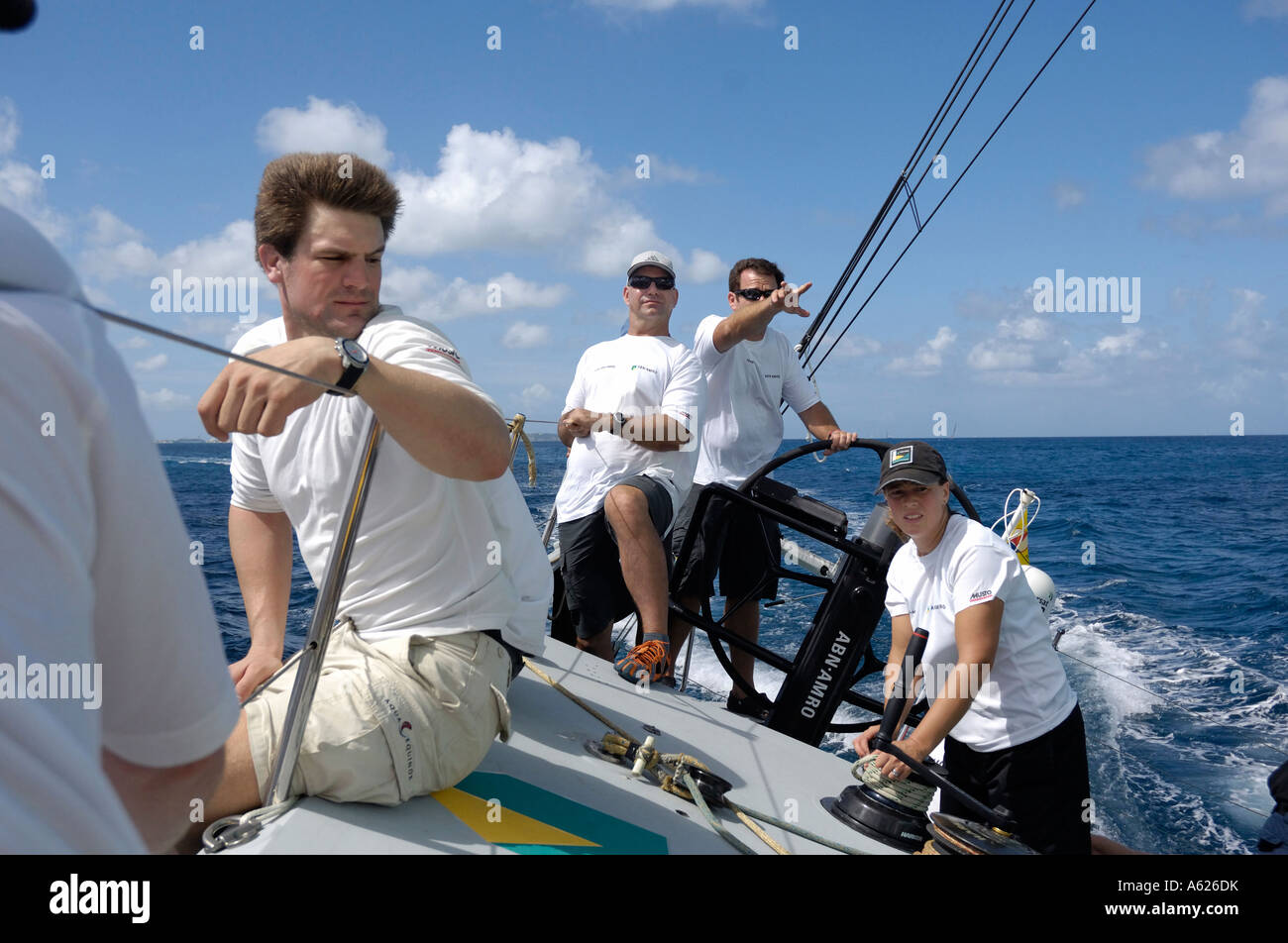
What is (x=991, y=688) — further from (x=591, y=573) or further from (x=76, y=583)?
(x=76, y=583)

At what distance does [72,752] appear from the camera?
0.47m

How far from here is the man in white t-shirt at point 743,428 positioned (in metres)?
4.01

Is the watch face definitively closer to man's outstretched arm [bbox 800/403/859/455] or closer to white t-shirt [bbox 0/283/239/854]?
white t-shirt [bbox 0/283/239/854]

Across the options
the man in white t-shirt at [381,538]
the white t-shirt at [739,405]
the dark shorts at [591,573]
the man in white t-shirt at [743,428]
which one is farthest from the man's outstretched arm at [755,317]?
the man in white t-shirt at [381,538]

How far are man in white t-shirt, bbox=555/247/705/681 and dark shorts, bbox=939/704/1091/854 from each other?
4.11 ft

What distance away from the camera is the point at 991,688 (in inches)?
108

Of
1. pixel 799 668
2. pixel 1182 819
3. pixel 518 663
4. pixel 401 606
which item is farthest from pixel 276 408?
pixel 1182 819

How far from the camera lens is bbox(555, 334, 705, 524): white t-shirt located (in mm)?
3752

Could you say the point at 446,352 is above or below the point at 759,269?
below

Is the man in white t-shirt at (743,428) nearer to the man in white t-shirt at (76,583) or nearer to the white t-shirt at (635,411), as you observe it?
the white t-shirt at (635,411)

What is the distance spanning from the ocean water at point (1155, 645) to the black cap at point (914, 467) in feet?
4.07

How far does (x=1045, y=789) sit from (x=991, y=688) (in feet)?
1.06

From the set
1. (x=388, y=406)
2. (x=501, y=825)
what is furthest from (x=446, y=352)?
(x=501, y=825)
